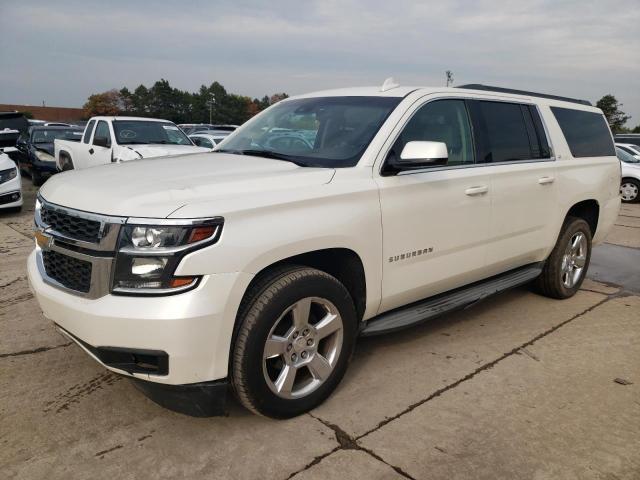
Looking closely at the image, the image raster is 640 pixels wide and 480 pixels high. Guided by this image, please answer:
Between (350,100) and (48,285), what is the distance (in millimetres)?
2212

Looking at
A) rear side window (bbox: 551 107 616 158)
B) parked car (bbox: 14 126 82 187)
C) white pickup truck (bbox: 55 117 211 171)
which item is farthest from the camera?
parked car (bbox: 14 126 82 187)

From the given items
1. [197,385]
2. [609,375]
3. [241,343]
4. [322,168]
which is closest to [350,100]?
[322,168]

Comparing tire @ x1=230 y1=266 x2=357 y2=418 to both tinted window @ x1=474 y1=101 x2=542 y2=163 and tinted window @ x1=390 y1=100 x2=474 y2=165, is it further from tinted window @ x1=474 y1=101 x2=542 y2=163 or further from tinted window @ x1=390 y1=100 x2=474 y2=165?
tinted window @ x1=474 y1=101 x2=542 y2=163

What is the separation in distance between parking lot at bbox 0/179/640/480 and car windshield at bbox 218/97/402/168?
1.42 metres

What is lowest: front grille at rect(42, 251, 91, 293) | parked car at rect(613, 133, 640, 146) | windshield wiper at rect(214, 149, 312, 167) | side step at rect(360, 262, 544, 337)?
side step at rect(360, 262, 544, 337)

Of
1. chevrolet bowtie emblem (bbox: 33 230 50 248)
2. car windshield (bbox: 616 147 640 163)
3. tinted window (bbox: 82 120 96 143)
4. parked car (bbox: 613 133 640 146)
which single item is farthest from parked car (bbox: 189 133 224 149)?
parked car (bbox: 613 133 640 146)

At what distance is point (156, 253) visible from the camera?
224 centimetres

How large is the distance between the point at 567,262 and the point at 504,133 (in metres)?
1.61

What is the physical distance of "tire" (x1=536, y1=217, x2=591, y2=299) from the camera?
467cm

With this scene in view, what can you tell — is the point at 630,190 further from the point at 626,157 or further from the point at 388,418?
the point at 388,418

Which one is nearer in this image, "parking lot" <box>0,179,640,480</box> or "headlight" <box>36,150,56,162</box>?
"parking lot" <box>0,179,640,480</box>

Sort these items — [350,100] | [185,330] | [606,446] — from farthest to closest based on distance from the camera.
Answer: [350,100] < [606,446] < [185,330]

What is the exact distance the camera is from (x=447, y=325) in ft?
13.8

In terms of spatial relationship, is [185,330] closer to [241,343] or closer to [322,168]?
[241,343]
